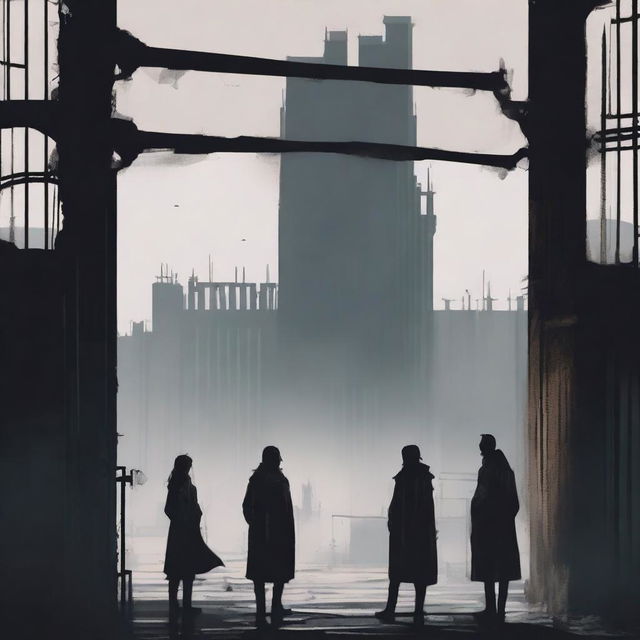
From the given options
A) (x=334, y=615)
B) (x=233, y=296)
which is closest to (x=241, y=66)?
(x=334, y=615)

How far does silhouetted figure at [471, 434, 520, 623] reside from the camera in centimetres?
1144

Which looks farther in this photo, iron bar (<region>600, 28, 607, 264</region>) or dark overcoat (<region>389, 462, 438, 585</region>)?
iron bar (<region>600, 28, 607, 264</region>)

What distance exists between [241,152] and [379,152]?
51.7 inches

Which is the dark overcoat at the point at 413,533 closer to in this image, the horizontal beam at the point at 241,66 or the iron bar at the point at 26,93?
the horizontal beam at the point at 241,66

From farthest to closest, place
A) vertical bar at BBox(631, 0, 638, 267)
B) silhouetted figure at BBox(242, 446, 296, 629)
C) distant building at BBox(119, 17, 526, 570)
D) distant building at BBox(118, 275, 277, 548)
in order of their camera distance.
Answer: distant building at BBox(118, 275, 277, 548) < distant building at BBox(119, 17, 526, 570) < vertical bar at BBox(631, 0, 638, 267) < silhouetted figure at BBox(242, 446, 296, 629)

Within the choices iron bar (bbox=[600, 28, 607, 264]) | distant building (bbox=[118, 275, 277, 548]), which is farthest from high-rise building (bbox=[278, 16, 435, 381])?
iron bar (bbox=[600, 28, 607, 264])

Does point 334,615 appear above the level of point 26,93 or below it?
below

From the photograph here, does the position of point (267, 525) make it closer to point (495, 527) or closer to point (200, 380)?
point (495, 527)

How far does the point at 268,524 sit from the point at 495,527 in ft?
6.27

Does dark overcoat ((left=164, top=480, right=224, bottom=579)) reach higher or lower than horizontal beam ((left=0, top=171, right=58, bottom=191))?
lower

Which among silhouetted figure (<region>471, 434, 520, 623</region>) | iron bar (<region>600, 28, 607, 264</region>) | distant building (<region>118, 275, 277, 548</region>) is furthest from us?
distant building (<region>118, 275, 277, 548</region>)

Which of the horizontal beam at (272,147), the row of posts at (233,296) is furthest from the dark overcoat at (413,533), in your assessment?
the row of posts at (233,296)

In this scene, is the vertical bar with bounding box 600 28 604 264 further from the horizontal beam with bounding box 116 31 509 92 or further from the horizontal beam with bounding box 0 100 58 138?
the horizontal beam with bounding box 0 100 58 138

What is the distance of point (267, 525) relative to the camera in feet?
38.5
